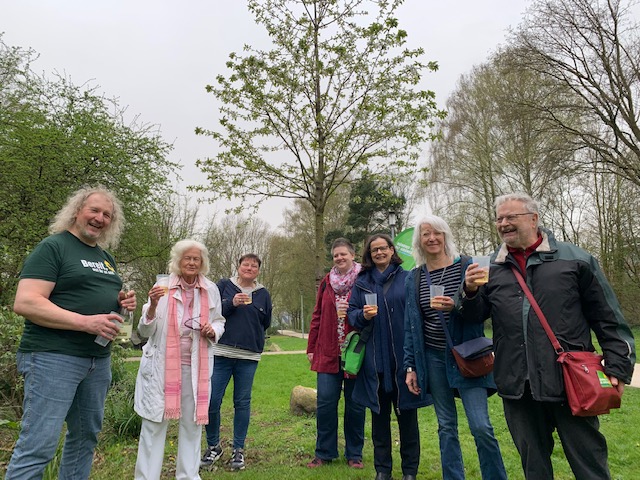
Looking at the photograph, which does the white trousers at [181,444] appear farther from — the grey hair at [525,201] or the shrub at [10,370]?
the shrub at [10,370]

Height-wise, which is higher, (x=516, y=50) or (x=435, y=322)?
(x=516, y=50)

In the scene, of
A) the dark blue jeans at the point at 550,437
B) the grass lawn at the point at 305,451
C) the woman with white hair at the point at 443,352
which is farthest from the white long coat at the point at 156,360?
the dark blue jeans at the point at 550,437

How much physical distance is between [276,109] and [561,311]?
607cm

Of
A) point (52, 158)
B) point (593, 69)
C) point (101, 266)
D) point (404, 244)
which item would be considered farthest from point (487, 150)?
point (101, 266)

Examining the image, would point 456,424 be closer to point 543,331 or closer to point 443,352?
point 443,352

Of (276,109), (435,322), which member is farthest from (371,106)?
(435,322)

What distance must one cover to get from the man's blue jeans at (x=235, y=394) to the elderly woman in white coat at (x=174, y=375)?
905mm

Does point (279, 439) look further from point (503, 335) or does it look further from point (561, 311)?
point (561, 311)

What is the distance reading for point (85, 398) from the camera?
272 centimetres

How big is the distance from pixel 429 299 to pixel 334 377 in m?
1.37

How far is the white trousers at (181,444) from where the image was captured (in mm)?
3121

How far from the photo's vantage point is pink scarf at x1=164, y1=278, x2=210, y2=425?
10.4ft

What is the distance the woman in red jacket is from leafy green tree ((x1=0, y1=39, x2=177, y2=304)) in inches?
244

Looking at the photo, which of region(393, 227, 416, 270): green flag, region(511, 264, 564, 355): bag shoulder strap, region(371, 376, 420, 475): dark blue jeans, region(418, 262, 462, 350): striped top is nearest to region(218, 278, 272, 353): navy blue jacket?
region(371, 376, 420, 475): dark blue jeans
